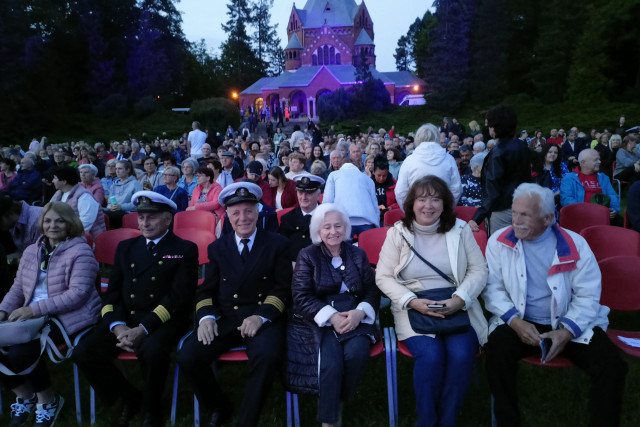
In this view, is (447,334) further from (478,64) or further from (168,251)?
(478,64)

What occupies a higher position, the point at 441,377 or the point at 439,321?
the point at 439,321

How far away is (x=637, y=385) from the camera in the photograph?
374 centimetres

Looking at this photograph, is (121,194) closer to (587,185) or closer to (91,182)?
(91,182)

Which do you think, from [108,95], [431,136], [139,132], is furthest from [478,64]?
[431,136]

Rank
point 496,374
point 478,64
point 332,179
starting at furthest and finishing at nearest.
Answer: point 478,64 < point 332,179 < point 496,374

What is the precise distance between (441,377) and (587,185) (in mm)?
4546

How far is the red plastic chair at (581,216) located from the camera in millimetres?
5488

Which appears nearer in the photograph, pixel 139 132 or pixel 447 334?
pixel 447 334

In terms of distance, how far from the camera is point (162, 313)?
11.7 ft

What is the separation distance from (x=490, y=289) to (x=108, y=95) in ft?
149

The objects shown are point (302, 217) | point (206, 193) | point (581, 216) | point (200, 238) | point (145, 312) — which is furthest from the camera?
point (206, 193)

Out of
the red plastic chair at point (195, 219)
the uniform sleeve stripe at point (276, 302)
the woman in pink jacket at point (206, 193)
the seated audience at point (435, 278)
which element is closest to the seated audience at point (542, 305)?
the seated audience at point (435, 278)

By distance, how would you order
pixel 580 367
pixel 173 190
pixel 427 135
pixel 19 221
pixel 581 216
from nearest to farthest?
pixel 580 367 → pixel 19 221 → pixel 427 135 → pixel 581 216 → pixel 173 190

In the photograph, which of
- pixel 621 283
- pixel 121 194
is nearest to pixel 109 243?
pixel 121 194
